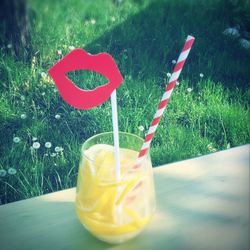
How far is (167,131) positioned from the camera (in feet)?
4.25

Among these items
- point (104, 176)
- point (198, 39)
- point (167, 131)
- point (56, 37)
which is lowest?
point (167, 131)

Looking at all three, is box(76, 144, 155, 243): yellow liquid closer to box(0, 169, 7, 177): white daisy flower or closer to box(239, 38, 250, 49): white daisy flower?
box(0, 169, 7, 177): white daisy flower

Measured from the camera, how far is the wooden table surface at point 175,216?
0.60 meters

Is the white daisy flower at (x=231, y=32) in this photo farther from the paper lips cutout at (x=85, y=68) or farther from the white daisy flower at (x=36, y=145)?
the paper lips cutout at (x=85, y=68)

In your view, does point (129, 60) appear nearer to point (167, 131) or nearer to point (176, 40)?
point (176, 40)

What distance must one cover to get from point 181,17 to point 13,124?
2.74 ft

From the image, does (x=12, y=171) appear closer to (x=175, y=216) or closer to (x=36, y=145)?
(x=36, y=145)

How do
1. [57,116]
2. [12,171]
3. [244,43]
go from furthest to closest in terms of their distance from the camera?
[244,43] → [57,116] → [12,171]

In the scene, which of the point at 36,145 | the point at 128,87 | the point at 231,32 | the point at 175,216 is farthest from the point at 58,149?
the point at 231,32

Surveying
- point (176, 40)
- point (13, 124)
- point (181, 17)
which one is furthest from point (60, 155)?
point (181, 17)

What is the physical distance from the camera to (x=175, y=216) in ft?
2.11

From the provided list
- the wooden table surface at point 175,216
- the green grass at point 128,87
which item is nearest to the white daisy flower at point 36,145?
the green grass at point 128,87

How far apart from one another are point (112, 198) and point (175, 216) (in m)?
0.13

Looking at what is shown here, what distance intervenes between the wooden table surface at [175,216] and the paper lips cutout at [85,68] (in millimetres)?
196
